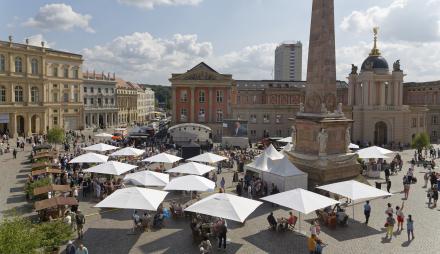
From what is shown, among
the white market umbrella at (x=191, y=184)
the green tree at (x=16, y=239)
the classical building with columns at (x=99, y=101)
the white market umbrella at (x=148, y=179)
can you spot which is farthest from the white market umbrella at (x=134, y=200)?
the classical building with columns at (x=99, y=101)

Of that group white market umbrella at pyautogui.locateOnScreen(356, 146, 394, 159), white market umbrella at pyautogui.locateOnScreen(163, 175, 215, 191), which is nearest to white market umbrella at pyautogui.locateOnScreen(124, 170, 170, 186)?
white market umbrella at pyautogui.locateOnScreen(163, 175, 215, 191)

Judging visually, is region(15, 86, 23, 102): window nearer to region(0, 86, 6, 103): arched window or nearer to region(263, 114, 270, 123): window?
region(0, 86, 6, 103): arched window

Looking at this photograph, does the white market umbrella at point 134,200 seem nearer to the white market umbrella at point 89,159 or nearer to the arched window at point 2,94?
the white market umbrella at point 89,159

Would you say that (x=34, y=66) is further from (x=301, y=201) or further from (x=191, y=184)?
(x=301, y=201)

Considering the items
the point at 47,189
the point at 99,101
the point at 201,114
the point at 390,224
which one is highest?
the point at 99,101

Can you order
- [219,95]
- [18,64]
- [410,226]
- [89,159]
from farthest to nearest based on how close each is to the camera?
[219,95] → [18,64] → [89,159] → [410,226]

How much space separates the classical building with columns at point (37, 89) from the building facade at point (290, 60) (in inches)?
4953

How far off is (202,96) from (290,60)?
422ft

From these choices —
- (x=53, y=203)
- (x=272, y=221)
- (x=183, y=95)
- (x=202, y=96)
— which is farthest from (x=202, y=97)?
(x=272, y=221)

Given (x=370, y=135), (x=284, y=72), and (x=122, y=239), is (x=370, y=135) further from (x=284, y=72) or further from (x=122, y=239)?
(x=284, y=72)

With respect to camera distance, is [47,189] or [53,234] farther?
[47,189]

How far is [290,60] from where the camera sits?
180750mm

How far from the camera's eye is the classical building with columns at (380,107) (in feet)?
167

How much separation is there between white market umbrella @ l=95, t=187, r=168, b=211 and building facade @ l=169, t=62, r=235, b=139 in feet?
136
